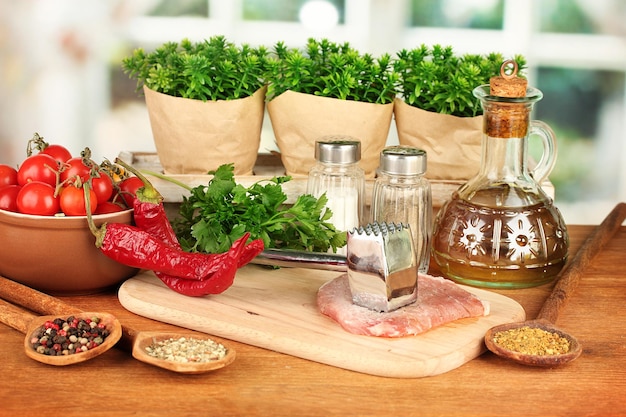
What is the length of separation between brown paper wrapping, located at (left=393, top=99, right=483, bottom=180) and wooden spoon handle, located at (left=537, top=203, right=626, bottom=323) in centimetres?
26

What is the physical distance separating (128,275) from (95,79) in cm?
204

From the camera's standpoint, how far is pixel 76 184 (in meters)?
1.45

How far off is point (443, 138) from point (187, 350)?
0.70 meters

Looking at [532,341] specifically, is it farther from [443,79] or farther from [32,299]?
[32,299]

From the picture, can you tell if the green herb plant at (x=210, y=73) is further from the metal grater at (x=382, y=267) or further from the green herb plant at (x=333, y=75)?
the metal grater at (x=382, y=267)

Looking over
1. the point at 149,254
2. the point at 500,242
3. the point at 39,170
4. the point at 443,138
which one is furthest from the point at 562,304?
the point at 39,170

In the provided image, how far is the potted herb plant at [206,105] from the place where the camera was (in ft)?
5.59

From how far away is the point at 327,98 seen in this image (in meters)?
1.70

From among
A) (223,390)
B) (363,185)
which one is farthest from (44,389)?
(363,185)

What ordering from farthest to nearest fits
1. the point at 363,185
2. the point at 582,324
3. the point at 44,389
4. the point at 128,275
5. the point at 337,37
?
the point at 337,37 → the point at 363,185 → the point at 128,275 → the point at 582,324 → the point at 44,389

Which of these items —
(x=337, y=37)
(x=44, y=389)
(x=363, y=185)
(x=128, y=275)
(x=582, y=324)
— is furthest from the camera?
(x=337, y=37)

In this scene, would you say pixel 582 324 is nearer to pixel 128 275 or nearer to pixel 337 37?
pixel 128 275

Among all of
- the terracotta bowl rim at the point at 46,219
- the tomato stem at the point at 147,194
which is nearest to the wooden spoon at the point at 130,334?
the terracotta bowl rim at the point at 46,219

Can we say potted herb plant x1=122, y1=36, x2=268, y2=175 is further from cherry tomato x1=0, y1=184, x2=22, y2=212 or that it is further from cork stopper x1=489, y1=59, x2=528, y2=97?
cork stopper x1=489, y1=59, x2=528, y2=97
